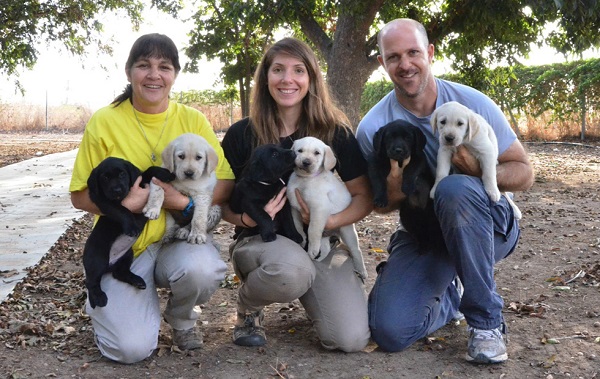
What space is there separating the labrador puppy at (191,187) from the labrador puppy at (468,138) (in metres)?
1.31

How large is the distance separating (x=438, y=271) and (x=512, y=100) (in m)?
15.8

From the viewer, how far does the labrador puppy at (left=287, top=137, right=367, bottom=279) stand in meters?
3.81

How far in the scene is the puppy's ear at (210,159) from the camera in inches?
149

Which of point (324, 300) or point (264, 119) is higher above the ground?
point (264, 119)

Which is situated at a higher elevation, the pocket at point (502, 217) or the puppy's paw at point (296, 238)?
the pocket at point (502, 217)

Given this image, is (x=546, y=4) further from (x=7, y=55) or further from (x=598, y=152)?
(x=7, y=55)

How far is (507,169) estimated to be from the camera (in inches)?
150

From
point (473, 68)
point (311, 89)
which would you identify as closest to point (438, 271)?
point (311, 89)

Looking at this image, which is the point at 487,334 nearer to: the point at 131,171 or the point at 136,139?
the point at 131,171

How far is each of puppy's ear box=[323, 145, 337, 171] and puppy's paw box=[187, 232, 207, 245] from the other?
0.83m

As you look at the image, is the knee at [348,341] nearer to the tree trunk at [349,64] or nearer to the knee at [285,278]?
the knee at [285,278]

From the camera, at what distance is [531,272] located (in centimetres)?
514

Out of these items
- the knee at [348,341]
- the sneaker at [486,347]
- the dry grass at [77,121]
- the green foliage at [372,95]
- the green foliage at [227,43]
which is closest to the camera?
the sneaker at [486,347]

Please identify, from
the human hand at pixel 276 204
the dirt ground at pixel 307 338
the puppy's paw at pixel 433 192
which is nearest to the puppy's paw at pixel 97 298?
the dirt ground at pixel 307 338
